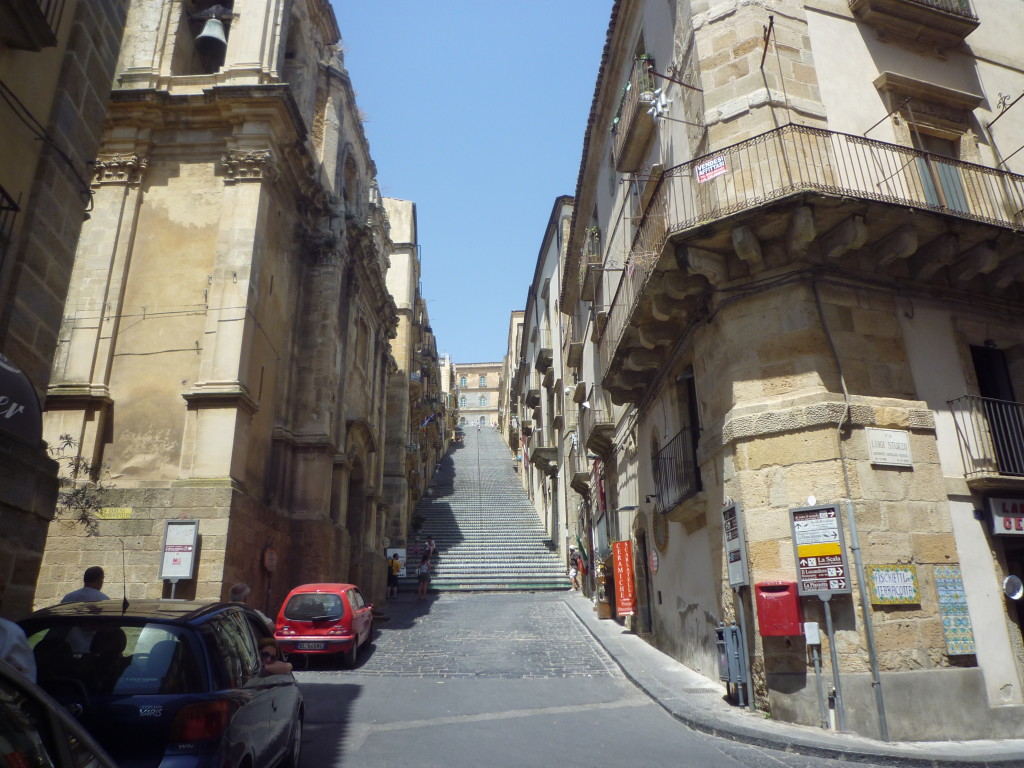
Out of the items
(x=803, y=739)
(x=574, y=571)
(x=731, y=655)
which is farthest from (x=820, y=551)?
(x=574, y=571)

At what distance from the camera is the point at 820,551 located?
8109 mm

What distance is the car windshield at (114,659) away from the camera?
12.7ft

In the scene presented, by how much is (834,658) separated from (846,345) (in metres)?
3.75

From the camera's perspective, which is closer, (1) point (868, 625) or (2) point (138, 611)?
(2) point (138, 611)

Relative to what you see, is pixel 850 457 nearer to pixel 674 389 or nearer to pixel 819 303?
pixel 819 303

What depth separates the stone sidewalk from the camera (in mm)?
6680

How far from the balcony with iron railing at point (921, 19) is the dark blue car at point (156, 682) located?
12.0m

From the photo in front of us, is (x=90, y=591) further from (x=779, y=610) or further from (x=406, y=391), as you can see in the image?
(x=406, y=391)

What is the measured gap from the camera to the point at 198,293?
14.9 m

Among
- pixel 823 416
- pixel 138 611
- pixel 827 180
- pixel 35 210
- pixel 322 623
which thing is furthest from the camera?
pixel 322 623

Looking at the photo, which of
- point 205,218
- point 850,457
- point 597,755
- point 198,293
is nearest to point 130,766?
point 597,755

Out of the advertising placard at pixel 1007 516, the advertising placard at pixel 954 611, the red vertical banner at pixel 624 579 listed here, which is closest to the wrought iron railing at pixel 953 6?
the advertising placard at pixel 1007 516

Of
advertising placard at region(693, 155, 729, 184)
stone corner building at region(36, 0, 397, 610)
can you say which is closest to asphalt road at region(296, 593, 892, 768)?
stone corner building at region(36, 0, 397, 610)

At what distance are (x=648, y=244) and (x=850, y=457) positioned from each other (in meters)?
4.54
